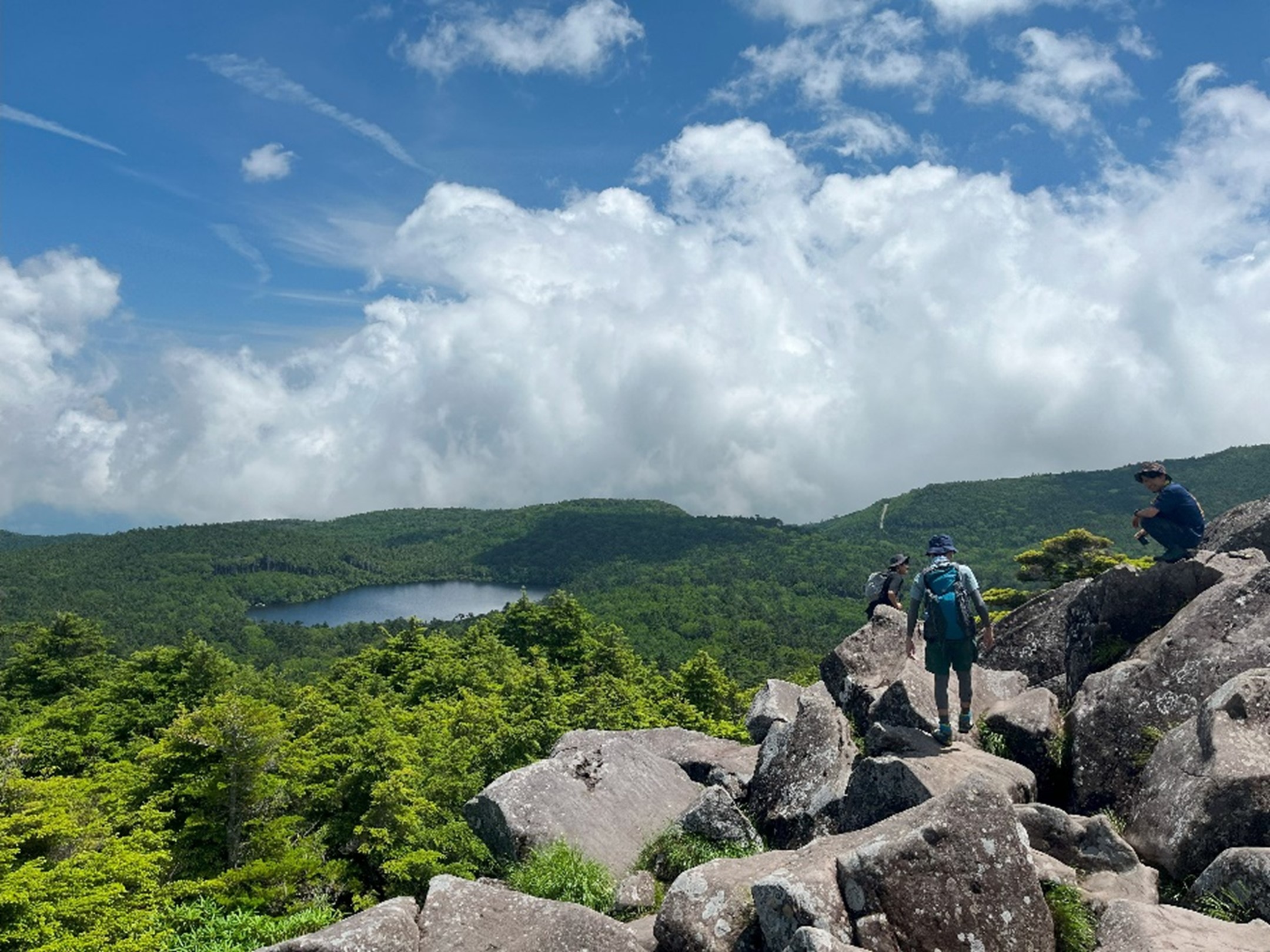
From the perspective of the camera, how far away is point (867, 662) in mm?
15977

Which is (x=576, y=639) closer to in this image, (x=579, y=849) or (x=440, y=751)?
(x=440, y=751)

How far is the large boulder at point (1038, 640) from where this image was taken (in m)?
16.2

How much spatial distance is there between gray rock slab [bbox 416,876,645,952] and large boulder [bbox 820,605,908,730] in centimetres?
805

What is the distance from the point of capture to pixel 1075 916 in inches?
291

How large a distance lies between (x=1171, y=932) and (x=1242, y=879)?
4.86 ft

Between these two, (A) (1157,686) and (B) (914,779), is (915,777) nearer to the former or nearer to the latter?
(B) (914,779)

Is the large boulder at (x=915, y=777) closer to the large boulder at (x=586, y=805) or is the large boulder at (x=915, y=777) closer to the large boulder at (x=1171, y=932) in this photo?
the large boulder at (x=1171, y=932)

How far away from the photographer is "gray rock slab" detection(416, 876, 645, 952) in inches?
318

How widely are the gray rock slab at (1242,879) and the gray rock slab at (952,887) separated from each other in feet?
5.67

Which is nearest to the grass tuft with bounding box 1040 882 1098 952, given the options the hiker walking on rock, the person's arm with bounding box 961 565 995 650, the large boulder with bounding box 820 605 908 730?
the person's arm with bounding box 961 565 995 650

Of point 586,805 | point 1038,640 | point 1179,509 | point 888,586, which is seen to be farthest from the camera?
point 888,586

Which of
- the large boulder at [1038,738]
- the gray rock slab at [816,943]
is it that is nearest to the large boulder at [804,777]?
the large boulder at [1038,738]

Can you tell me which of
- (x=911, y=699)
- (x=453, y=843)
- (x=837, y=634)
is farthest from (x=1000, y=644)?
(x=837, y=634)

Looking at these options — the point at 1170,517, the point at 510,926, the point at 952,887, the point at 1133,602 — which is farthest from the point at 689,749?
the point at 1170,517
